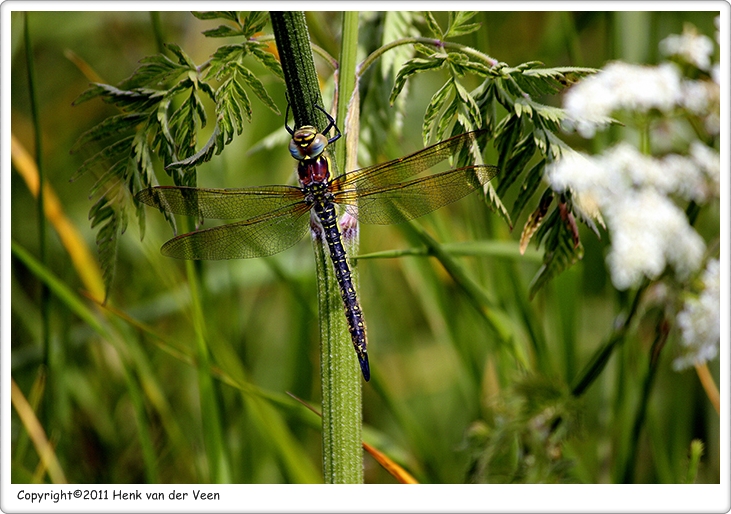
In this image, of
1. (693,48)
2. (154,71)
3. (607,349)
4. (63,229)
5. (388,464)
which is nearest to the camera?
(154,71)

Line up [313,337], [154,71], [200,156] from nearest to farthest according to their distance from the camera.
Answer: [200,156] < [154,71] < [313,337]

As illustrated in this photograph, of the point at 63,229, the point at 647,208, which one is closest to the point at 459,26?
the point at 647,208

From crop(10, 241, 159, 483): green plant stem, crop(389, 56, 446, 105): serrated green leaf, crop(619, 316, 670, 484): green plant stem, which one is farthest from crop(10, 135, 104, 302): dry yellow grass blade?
crop(619, 316, 670, 484): green plant stem

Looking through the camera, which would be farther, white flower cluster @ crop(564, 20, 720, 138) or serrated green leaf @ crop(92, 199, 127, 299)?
white flower cluster @ crop(564, 20, 720, 138)

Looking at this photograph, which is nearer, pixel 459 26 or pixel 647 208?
pixel 459 26

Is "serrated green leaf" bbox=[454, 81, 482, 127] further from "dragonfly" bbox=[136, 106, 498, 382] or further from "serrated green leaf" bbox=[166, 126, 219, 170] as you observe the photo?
"serrated green leaf" bbox=[166, 126, 219, 170]

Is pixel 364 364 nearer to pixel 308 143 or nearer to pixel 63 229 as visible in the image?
pixel 308 143

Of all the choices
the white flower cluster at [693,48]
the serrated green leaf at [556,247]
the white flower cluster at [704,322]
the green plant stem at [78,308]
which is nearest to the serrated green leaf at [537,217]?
the serrated green leaf at [556,247]
